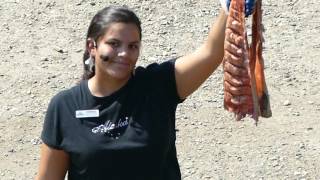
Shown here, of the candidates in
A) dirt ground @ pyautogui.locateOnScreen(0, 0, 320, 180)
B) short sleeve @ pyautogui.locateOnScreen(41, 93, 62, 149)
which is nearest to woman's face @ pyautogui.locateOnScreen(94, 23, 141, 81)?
short sleeve @ pyautogui.locateOnScreen(41, 93, 62, 149)

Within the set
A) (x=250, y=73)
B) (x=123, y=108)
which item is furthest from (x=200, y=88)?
(x=250, y=73)

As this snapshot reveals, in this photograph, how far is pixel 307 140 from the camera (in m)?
→ 6.79

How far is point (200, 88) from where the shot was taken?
7824 mm

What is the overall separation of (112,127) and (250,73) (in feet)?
2.10

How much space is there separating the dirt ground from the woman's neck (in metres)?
3.21

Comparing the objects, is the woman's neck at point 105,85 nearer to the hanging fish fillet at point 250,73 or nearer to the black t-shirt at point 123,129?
the black t-shirt at point 123,129

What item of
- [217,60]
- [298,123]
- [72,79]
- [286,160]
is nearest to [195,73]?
[217,60]

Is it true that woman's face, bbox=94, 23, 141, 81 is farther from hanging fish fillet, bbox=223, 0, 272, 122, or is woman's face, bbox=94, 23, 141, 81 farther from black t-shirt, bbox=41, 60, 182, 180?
hanging fish fillet, bbox=223, 0, 272, 122

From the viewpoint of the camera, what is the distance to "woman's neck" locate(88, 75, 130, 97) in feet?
10.5

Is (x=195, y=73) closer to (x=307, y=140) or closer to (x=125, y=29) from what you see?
(x=125, y=29)

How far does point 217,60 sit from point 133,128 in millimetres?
457

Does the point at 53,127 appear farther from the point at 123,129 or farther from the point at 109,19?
the point at 109,19

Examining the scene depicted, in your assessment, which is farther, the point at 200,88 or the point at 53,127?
the point at 200,88

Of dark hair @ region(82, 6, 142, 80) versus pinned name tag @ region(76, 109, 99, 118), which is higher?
dark hair @ region(82, 6, 142, 80)
